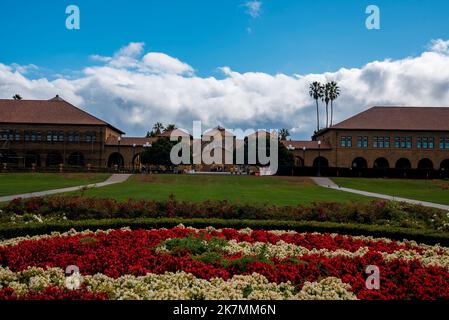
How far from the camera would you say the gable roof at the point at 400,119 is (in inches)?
2430

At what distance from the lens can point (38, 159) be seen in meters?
61.8

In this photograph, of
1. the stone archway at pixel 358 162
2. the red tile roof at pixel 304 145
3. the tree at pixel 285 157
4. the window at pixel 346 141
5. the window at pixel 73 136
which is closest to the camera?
the tree at pixel 285 157

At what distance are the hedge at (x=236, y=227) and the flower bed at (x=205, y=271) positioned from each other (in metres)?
1.69

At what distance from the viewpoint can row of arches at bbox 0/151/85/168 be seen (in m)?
61.1

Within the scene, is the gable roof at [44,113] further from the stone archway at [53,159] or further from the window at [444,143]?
the window at [444,143]

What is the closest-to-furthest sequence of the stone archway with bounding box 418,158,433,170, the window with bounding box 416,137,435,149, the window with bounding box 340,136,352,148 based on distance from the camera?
the window with bounding box 416,137,435,149 < the window with bounding box 340,136,352,148 < the stone archway with bounding box 418,158,433,170

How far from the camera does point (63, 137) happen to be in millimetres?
61438

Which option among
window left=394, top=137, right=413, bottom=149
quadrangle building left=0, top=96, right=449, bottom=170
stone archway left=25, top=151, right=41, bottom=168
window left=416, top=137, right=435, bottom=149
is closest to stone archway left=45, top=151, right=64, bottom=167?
quadrangle building left=0, top=96, right=449, bottom=170

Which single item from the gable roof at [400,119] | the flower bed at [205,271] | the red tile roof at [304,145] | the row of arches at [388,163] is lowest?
the flower bed at [205,271]

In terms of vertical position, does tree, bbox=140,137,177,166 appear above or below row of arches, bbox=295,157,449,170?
above

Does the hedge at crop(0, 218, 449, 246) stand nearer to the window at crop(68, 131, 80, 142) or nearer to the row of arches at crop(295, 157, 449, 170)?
the row of arches at crop(295, 157, 449, 170)

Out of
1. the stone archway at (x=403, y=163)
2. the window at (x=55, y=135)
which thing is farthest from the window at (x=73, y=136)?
the stone archway at (x=403, y=163)

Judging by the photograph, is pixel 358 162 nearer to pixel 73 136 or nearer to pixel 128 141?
pixel 128 141
